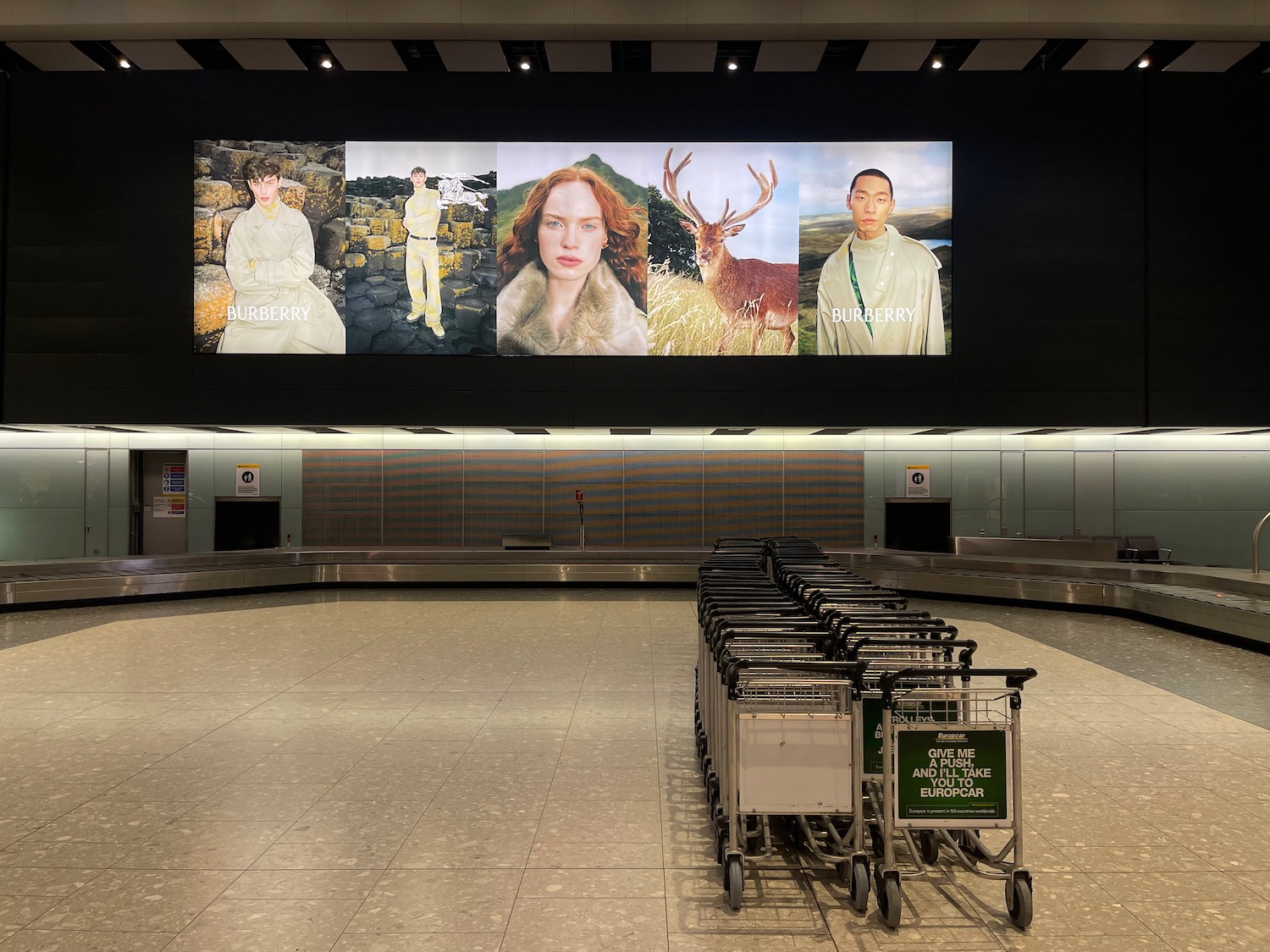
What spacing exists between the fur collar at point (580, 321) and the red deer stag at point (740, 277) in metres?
1.38

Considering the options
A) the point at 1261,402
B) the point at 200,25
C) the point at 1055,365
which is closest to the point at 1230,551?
the point at 1261,402

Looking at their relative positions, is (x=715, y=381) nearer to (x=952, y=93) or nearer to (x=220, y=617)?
(x=952, y=93)

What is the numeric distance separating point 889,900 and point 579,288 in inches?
451

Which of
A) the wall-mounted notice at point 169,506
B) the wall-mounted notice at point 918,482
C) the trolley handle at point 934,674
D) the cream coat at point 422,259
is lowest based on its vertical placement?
the trolley handle at point 934,674

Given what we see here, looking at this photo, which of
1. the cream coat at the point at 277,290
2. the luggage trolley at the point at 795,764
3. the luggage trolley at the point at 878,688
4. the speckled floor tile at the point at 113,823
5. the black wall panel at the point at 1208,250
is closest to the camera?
the luggage trolley at the point at 795,764

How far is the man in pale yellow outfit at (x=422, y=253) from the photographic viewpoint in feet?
44.0

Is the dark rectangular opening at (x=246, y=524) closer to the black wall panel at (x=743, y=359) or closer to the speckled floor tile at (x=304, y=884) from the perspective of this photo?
the black wall panel at (x=743, y=359)

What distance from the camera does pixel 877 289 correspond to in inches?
524

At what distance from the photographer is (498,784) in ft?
15.2

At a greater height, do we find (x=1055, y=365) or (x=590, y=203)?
(x=590, y=203)

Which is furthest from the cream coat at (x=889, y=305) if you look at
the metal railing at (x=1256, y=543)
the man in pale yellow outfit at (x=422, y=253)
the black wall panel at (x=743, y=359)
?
the man in pale yellow outfit at (x=422, y=253)

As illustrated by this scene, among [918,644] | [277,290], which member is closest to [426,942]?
[918,644]

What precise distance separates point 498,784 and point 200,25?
554 inches

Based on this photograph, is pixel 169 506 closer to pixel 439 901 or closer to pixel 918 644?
pixel 439 901
